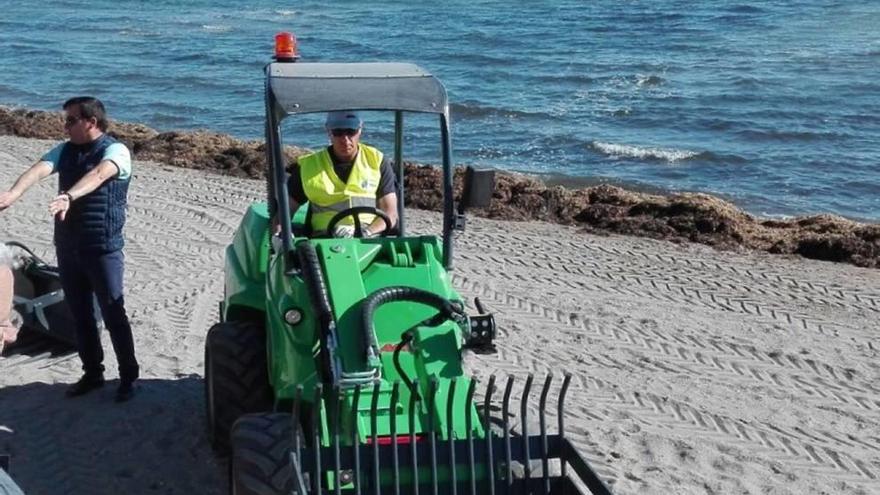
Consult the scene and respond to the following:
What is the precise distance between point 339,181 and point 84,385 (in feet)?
7.46

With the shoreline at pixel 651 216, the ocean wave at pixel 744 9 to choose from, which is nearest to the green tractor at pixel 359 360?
the shoreline at pixel 651 216

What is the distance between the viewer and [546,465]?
548cm

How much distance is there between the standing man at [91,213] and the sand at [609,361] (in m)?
0.66

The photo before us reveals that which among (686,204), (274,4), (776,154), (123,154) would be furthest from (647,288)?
(274,4)

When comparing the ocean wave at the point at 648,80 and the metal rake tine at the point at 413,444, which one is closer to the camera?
the metal rake tine at the point at 413,444

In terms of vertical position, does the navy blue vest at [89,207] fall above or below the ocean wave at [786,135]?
above

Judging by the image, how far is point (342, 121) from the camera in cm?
686

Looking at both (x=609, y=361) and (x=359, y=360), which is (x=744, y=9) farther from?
(x=359, y=360)

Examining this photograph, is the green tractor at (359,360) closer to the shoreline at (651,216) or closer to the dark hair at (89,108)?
the dark hair at (89,108)

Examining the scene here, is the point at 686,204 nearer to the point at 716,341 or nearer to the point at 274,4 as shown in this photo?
the point at 716,341

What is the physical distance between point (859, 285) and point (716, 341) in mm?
2470

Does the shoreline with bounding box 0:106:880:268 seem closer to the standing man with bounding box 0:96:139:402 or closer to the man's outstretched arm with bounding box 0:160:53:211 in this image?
the standing man with bounding box 0:96:139:402

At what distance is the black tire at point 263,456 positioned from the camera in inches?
203

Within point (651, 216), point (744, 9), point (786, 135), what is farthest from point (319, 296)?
→ point (744, 9)
